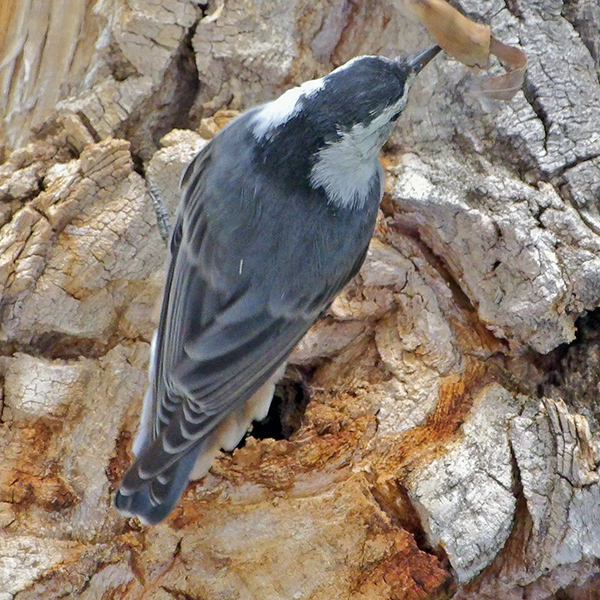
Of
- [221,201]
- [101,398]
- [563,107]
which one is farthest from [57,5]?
[563,107]

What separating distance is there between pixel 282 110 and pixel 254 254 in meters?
0.35

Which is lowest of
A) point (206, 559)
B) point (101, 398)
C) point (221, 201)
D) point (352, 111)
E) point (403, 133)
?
point (206, 559)

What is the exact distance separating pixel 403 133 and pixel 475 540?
998 millimetres

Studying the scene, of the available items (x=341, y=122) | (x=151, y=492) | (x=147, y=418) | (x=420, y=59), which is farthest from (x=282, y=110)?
(x=151, y=492)

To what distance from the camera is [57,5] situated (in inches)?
76.5

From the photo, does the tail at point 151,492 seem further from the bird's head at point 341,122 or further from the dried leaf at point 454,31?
the dried leaf at point 454,31

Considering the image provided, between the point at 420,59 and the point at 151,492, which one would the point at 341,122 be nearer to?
the point at 420,59

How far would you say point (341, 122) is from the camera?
1.57 meters

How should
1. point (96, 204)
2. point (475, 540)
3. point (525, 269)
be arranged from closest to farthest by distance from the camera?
point (475, 540) < point (525, 269) < point (96, 204)

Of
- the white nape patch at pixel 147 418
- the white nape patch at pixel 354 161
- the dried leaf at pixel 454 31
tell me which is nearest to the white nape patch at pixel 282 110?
Answer: the white nape patch at pixel 354 161

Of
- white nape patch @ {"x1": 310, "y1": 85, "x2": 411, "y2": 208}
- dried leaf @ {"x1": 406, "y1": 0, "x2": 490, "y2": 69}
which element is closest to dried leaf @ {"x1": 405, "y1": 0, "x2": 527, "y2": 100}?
dried leaf @ {"x1": 406, "y1": 0, "x2": 490, "y2": 69}

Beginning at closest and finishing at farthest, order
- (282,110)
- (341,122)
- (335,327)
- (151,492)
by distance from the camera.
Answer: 1. (151,492)
2. (341,122)
3. (282,110)
4. (335,327)

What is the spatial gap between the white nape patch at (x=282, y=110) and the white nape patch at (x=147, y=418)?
58cm

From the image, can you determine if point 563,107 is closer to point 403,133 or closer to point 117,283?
point 403,133
